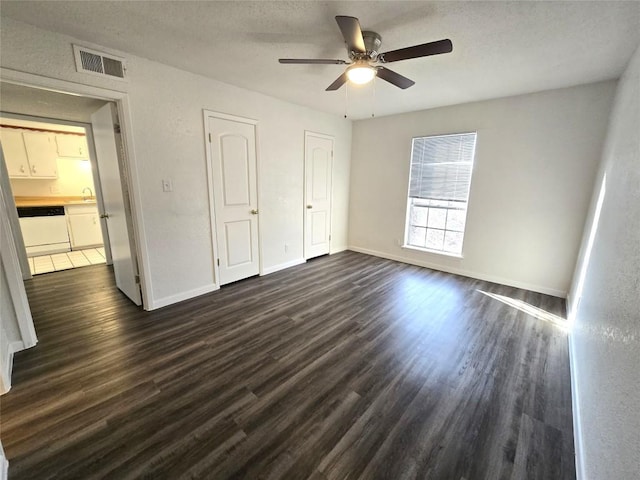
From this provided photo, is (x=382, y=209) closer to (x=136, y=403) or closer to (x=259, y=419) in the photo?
(x=259, y=419)

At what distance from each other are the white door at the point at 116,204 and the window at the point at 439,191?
413 centimetres

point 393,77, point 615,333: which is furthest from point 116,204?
point 615,333

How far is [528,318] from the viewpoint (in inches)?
115

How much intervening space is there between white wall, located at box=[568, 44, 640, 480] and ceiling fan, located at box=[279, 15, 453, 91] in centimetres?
140

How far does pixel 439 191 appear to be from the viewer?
432 centimetres

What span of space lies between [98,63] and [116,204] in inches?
56.0

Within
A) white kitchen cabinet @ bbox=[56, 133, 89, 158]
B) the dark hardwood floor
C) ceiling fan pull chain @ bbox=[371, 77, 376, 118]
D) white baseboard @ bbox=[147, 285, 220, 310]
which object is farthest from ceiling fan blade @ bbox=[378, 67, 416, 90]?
white kitchen cabinet @ bbox=[56, 133, 89, 158]

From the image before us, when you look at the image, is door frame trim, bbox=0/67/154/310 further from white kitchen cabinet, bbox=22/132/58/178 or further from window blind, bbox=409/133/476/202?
white kitchen cabinet, bbox=22/132/58/178

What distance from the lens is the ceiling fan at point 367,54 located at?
5.76 ft

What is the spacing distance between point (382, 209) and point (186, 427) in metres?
4.32

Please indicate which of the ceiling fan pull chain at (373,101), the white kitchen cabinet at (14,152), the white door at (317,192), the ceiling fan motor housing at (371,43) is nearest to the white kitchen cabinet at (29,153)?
the white kitchen cabinet at (14,152)

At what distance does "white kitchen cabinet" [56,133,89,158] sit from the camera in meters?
5.33

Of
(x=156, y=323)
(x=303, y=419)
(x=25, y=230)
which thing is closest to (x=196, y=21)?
(x=156, y=323)

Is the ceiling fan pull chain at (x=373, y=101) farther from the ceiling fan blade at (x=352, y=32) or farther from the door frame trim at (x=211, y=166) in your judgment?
the door frame trim at (x=211, y=166)
